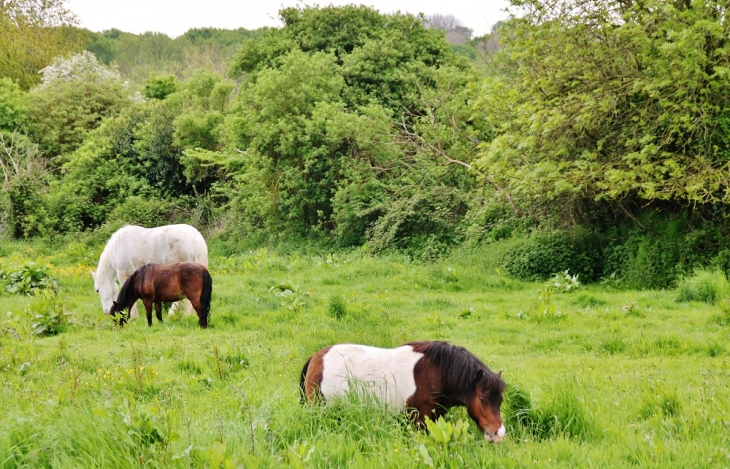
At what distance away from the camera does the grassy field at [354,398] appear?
3.73 meters

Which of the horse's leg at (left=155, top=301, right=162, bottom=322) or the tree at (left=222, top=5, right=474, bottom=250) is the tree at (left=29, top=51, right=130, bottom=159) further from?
the horse's leg at (left=155, top=301, right=162, bottom=322)

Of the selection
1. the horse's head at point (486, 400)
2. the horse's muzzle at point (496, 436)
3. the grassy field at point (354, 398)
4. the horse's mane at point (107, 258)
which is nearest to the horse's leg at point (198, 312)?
the grassy field at point (354, 398)

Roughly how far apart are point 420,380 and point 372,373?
37 centimetres

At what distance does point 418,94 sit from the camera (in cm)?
2225

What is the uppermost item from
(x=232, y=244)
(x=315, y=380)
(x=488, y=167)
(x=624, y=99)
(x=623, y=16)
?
(x=623, y=16)

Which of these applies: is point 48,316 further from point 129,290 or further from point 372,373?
point 372,373

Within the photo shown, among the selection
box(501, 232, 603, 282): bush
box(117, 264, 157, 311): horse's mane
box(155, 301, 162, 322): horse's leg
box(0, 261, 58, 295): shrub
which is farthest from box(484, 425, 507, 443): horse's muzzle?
box(0, 261, 58, 295): shrub

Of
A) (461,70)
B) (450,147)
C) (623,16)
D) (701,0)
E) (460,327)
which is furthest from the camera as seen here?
(461,70)

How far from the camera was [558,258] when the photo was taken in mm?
13609

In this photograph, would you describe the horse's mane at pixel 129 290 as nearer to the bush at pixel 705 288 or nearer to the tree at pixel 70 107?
the bush at pixel 705 288

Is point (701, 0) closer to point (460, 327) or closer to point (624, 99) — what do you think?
point (624, 99)

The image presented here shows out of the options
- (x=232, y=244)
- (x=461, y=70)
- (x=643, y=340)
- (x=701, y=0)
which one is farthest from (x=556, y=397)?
(x=461, y=70)

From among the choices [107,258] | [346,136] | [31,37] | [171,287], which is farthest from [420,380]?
[31,37]

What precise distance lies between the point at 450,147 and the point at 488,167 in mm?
4183
